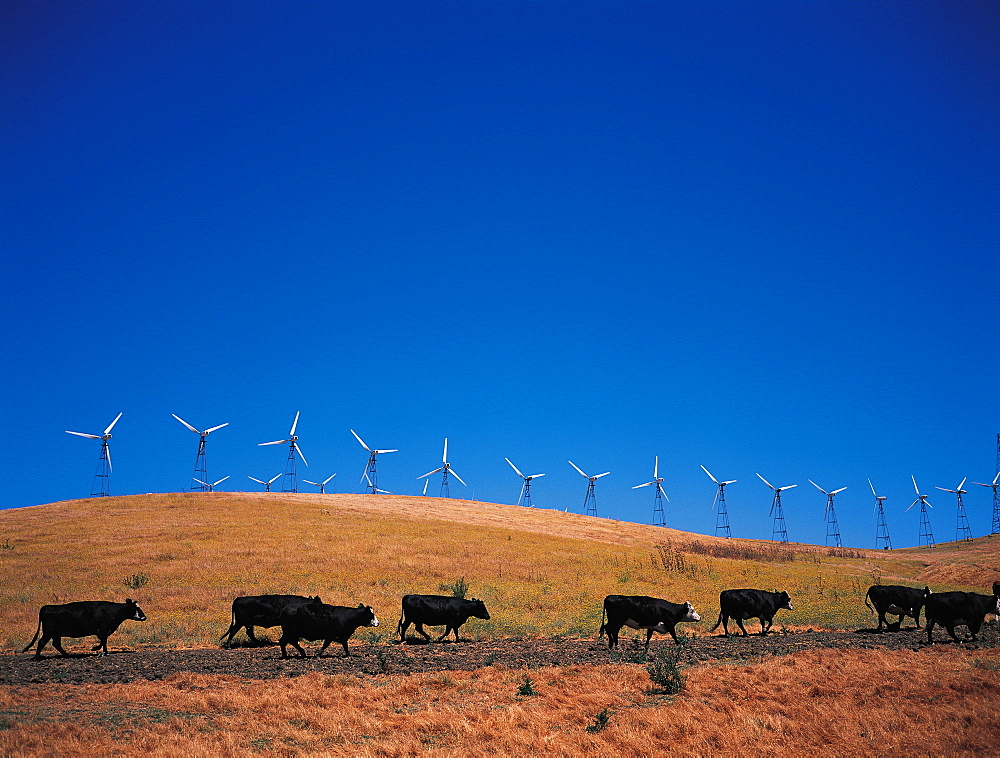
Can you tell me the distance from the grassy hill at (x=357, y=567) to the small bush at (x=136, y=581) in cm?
5

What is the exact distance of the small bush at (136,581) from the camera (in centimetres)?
2988

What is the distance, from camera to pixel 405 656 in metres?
19.3

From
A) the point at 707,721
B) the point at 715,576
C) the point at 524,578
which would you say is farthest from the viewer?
the point at 715,576

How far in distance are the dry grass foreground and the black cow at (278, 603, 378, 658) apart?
4.54 meters

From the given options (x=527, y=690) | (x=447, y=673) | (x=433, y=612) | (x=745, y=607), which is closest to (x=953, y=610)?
(x=745, y=607)

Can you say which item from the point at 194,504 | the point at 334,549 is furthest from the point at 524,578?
the point at 194,504

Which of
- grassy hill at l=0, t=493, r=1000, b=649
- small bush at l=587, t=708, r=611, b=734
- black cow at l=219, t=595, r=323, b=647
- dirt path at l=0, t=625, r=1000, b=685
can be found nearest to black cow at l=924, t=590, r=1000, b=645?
dirt path at l=0, t=625, r=1000, b=685

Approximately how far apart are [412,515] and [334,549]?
21.7m

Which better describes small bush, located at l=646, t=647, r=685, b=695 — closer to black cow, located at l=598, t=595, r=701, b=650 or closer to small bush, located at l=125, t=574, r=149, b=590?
black cow, located at l=598, t=595, r=701, b=650

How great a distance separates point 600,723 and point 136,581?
25.4 meters

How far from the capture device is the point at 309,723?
12062 mm

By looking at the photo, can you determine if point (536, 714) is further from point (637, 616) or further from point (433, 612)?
point (433, 612)

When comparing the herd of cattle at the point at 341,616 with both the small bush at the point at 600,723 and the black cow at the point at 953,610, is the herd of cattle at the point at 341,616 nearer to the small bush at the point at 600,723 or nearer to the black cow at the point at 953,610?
the black cow at the point at 953,610

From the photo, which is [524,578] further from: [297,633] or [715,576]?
[297,633]
